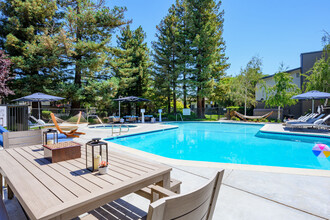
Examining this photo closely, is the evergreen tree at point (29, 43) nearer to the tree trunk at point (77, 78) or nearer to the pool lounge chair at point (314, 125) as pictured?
the tree trunk at point (77, 78)

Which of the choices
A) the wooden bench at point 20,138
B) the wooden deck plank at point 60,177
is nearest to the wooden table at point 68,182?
the wooden deck plank at point 60,177

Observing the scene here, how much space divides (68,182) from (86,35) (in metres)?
16.5

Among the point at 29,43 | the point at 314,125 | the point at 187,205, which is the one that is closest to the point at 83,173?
the point at 187,205

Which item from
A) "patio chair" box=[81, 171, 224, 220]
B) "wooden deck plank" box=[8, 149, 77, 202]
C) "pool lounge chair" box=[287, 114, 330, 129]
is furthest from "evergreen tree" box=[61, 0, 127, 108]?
"patio chair" box=[81, 171, 224, 220]

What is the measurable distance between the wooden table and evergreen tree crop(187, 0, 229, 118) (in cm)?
1553

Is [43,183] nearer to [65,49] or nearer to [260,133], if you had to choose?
[260,133]

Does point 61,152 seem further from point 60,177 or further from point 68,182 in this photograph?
point 68,182

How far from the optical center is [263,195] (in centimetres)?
241

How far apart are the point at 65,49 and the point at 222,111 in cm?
1553

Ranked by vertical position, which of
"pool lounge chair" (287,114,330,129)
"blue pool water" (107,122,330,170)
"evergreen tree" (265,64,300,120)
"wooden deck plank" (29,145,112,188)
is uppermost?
"evergreen tree" (265,64,300,120)

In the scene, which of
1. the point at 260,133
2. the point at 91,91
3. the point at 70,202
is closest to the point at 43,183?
the point at 70,202

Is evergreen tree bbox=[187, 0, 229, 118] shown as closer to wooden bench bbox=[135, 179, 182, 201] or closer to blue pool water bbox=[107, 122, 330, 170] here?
blue pool water bbox=[107, 122, 330, 170]

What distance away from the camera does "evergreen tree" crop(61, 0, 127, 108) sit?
13.7 meters

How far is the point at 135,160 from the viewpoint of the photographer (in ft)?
6.62
